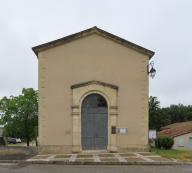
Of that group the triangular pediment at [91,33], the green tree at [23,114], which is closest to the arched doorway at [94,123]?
the triangular pediment at [91,33]

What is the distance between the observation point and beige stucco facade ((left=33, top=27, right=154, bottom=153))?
26.1m

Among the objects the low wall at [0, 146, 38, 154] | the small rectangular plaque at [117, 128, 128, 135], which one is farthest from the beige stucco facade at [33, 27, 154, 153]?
→ the low wall at [0, 146, 38, 154]

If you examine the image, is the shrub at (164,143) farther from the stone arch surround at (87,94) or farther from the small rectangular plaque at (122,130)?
the stone arch surround at (87,94)

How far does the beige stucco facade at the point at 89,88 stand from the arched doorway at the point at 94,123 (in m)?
0.31

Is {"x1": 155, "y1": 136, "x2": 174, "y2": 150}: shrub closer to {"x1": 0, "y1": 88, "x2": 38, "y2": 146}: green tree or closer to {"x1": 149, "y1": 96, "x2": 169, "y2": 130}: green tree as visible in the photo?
{"x1": 0, "y1": 88, "x2": 38, "y2": 146}: green tree

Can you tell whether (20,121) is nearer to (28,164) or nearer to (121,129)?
(121,129)

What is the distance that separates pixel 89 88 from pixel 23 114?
1088 inches

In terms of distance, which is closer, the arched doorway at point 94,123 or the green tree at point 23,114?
the arched doorway at point 94,123

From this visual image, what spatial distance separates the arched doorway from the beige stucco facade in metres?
0.31

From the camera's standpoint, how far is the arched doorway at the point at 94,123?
86.5 ft

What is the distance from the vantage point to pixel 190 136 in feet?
213

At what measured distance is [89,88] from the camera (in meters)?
26.3

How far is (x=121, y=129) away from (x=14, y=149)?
23.2ft

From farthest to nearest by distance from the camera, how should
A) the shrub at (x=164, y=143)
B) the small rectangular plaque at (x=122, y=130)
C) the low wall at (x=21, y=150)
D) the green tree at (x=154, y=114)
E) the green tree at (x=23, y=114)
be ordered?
the green tree at (x=154, y=114)
the green tree at (x=23, y=114)
the shrub at (x=164, y=143)
the low wall at (x=21, y=150)
the small rectangular plaque at (x=122, y=130)
